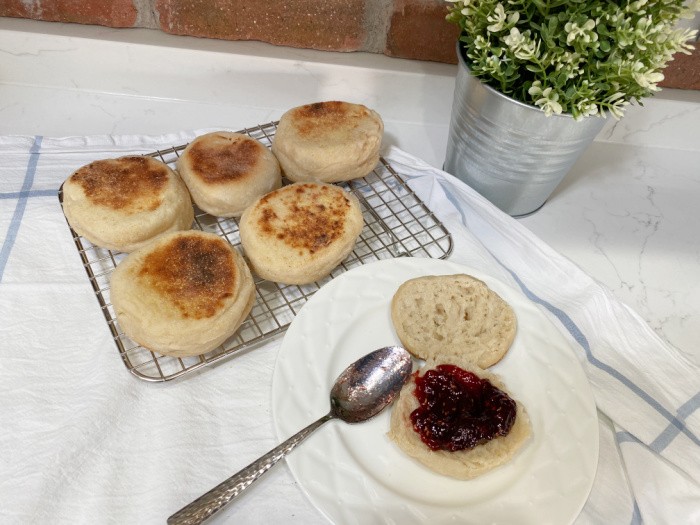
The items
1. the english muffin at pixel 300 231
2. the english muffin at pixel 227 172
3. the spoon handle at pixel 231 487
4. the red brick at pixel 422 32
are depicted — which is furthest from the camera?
the red brick at pixel 422 32

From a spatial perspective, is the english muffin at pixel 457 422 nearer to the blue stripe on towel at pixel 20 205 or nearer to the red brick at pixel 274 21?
the blue stripe on towel at pixel 20 205

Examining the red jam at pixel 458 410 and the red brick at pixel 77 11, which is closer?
the red jam at pixel 458 410

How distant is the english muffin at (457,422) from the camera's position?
51.1 inches

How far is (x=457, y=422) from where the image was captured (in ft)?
4.34

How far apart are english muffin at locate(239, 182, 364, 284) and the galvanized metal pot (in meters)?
0.42

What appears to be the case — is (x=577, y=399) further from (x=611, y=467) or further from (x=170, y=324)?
(x=170, y=324)

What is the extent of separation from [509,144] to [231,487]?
1.14 m

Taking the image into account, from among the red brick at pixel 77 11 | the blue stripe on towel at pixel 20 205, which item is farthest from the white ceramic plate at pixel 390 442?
the red brick at pixel 77 11

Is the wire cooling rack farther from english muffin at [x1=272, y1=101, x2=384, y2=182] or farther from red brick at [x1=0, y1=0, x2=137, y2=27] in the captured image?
red brick at [x1=0, y1=0, x2=137, y2=27]

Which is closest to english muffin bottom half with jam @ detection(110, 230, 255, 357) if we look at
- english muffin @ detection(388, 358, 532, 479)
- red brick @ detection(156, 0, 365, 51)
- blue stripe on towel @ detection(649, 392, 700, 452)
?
english muffin @ detection(388, 358, 532, 479)

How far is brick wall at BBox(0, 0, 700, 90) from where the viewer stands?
207 cm

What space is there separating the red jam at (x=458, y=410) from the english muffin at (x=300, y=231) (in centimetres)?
42

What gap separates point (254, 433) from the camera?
141 centimetres

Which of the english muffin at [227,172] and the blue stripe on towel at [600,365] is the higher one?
the english muffin at [227,172]
